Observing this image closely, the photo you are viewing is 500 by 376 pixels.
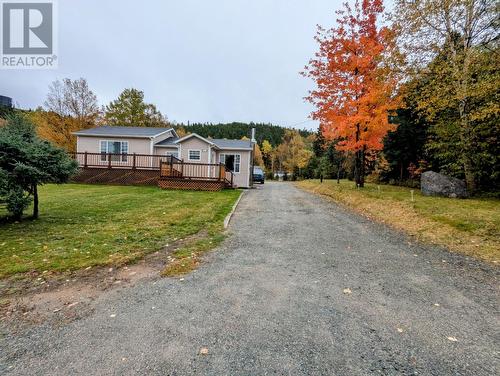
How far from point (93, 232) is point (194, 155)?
1351cm

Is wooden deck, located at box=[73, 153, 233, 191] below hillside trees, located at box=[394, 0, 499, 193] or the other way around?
below

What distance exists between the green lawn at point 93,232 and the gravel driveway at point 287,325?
5.13ft

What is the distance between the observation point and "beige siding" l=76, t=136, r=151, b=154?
20500 mm

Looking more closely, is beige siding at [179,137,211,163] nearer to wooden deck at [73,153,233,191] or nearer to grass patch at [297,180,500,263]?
wooden deck at [73,153,233,191]

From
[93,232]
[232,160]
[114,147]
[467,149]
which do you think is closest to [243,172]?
[232,160]

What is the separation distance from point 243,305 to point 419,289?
2456mm

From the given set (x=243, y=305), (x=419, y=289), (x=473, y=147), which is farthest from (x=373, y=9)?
(x=243, y=305)

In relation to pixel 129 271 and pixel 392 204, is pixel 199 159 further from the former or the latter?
pixel 129 271

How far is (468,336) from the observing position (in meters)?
2.55

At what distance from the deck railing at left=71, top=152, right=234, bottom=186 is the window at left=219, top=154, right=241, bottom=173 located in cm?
141

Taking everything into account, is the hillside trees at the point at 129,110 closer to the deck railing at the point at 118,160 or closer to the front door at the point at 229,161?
the deck railing at the point at 118,160

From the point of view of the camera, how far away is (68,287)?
3496 millimetres

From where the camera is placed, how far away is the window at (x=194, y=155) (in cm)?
1902

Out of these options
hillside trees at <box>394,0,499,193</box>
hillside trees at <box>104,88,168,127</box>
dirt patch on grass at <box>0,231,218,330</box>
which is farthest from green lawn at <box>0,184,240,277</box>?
hillside trees at <box>104,88,168,127</box>
